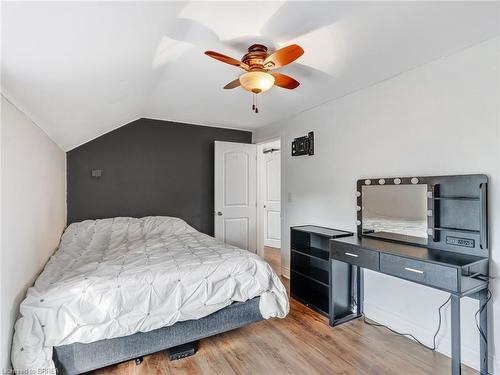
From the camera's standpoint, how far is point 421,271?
1.84 metres

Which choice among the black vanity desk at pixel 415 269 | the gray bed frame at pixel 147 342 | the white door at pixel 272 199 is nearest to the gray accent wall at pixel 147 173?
the white door at pixel 272 199

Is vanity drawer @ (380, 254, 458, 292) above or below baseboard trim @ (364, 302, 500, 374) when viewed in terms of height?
above

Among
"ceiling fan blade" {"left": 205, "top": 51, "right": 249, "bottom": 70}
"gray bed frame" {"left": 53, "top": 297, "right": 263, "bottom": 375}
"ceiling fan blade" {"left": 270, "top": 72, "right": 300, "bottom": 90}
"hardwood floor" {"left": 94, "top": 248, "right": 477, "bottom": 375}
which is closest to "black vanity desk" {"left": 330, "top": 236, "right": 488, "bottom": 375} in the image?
"hardwood floor" {"left": 94, "top": 248, "right": 477, "bottom": 375}

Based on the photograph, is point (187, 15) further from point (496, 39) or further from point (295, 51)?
point (496, 39)

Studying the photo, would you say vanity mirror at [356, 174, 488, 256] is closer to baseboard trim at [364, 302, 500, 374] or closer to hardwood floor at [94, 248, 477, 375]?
baseboard trim at [364, 302, 500, 374]

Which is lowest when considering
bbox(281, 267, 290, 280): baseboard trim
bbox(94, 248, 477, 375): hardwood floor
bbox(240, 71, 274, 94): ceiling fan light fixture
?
bbox(94, 248, 477, 375): hardwood floor

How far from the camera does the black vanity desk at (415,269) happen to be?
1668 mm

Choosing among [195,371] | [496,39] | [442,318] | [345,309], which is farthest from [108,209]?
[496,39]

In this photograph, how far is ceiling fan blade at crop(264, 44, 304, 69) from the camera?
1612 millimetres

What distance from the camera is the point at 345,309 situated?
9.05ft

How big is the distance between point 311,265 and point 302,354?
119cm

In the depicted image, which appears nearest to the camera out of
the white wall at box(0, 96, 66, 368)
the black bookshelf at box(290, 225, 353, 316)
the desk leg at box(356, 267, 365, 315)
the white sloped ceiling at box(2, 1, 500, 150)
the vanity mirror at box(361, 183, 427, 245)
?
the white sloped ceiling at box(2, 1, 500, 150)

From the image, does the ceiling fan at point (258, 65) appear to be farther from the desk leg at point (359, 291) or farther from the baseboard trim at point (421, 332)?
the baseboard trim at point (421, 332)

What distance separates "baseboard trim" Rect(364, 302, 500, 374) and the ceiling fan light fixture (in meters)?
2.27
